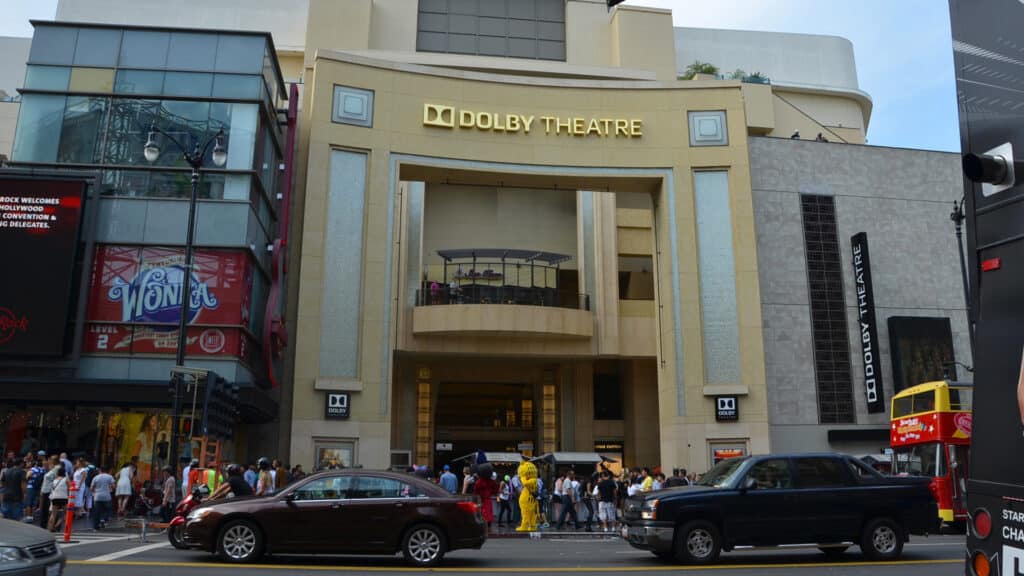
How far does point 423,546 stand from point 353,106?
76.7ft

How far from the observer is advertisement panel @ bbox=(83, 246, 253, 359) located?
25.2 m

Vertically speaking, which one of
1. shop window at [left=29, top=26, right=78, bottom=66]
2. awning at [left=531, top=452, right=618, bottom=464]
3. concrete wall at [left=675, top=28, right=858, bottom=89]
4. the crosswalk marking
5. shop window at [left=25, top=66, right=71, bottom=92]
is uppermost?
concrete wall at [left=675, top=28, right=858, bottom=89]

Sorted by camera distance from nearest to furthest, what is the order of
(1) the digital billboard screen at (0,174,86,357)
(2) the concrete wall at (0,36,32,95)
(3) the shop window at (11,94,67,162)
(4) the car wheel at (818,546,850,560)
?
(4) the car wheel at (818,546,850,560), (1) the digital billboard screen at (0,174,86,357), (3) the shop window at (11,94,67,162), (2) the concrete wall at (0,36,32,95)

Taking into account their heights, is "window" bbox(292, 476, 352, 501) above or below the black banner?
below

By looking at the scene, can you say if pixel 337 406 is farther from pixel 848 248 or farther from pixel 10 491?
pixel 848 248

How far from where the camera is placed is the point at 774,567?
1173 centimetres

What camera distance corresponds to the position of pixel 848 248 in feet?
116

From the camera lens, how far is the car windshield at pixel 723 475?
12711 millimetres

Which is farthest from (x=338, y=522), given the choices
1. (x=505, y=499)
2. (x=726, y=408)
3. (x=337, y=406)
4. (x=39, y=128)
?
(x=726, y=408)

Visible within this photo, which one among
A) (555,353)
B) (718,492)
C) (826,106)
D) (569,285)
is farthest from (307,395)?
(826,106)

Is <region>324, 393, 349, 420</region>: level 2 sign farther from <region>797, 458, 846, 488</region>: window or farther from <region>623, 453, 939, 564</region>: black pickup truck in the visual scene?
<region>797, 458, 846, 488</region>: window

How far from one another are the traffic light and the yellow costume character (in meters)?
7.34

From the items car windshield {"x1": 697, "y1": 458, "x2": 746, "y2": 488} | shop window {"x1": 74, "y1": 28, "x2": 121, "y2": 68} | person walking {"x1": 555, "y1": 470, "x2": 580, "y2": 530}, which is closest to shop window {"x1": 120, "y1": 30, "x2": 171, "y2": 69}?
shop window {"x1": 74, "y1": 28, "x2": 121, "y2": 68}

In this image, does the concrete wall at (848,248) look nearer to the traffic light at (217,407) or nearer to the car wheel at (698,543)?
the car wheel at (698,543)
